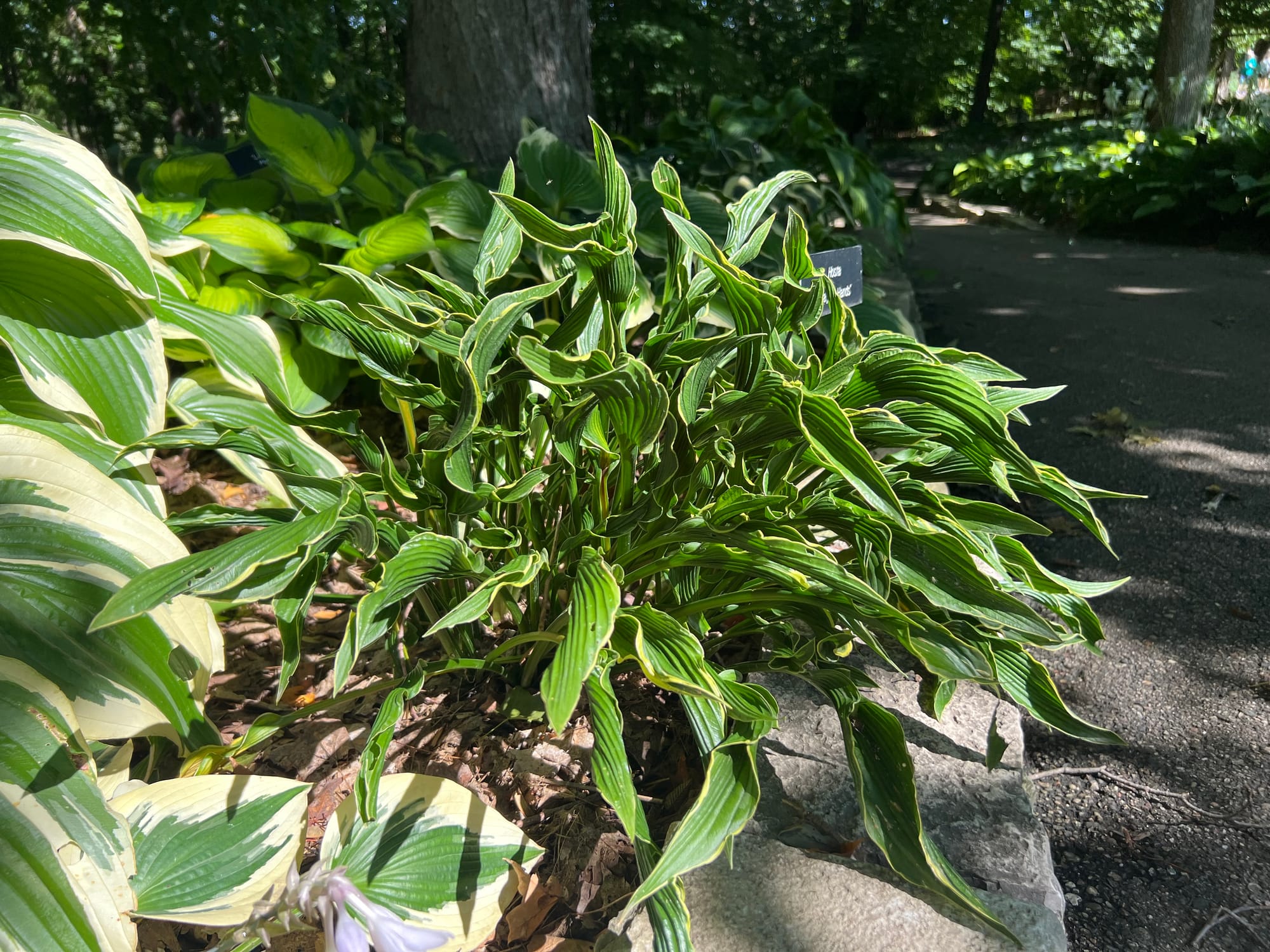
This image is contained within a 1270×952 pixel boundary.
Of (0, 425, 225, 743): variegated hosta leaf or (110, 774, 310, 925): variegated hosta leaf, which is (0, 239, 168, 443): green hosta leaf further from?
(110, 774, 310, 925): variegated hosta leaf

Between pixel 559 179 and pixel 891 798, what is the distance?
1940mm

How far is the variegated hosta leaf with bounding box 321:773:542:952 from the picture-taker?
1020 mm

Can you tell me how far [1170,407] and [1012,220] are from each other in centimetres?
620

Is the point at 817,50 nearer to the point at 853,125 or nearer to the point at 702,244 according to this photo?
the point at 853,125

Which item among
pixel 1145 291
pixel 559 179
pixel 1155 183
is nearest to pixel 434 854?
pixel 559 179

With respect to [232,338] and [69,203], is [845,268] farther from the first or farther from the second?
[69,203]

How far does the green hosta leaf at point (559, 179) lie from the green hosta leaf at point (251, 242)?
70cm

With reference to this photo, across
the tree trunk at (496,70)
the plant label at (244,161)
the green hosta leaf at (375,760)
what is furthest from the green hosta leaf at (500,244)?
the tree trunk at (496,70)

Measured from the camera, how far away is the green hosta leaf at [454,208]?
221cm

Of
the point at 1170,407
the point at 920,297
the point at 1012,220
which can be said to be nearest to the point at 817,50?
the point at 1012,220

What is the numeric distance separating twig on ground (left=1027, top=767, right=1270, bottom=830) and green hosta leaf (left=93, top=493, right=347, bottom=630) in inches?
50.1

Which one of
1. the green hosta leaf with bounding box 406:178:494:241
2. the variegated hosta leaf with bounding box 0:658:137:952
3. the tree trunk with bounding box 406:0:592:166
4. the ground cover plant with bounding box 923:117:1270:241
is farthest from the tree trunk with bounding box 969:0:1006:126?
the variegated hosta leaf with bounding box 0:658:137:952

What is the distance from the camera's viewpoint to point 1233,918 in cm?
136

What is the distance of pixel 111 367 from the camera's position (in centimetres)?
124
